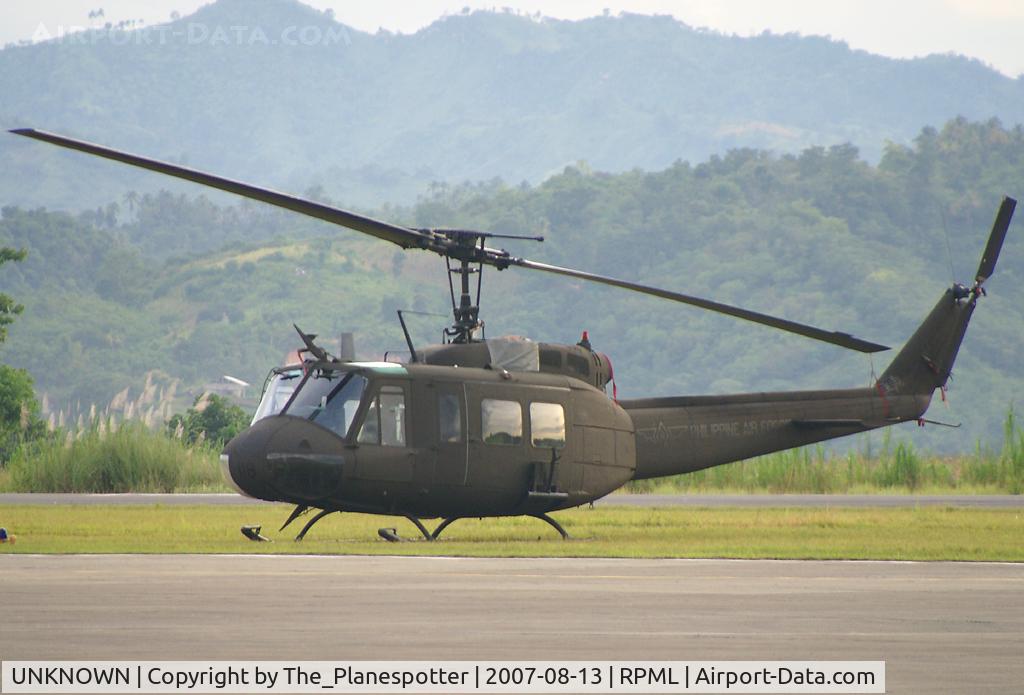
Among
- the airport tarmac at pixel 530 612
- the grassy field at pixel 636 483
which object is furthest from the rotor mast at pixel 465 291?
the grassy field at pixel 636 483

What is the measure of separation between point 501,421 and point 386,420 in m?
1.47

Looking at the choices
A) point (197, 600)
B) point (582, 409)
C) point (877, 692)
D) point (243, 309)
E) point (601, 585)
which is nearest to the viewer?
point (877, 692)

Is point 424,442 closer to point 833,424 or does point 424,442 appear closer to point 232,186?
point 232,186

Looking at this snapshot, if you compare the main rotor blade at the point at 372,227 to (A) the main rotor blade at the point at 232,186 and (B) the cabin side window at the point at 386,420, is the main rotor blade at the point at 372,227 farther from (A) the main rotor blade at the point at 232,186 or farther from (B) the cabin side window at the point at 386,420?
(B) the cabin side window at the point at 386,420

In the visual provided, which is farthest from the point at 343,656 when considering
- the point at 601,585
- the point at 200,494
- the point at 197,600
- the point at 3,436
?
the point at 3,436

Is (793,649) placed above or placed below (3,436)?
above

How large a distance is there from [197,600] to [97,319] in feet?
615

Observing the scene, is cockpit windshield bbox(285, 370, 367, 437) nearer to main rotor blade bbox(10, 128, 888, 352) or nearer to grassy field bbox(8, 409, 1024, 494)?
main rotor blade bbox(10, 128, 888, 352)

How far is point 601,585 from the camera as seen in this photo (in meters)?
14.1

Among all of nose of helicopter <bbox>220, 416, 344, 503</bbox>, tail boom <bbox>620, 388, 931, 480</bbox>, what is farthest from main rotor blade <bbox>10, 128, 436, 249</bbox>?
tail boom <bbox>620, 388, 931, 480</bbox>

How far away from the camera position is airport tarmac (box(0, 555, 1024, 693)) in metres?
Answer: 9.48

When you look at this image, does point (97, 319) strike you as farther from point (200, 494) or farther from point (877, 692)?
point (877, 692)

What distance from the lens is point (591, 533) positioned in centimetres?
2252

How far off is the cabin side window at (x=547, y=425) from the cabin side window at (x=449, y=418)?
1005mm
